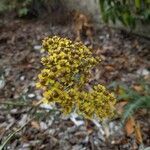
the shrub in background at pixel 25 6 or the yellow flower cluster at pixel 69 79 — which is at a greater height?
the yellow flower cluster at pixel 69 79

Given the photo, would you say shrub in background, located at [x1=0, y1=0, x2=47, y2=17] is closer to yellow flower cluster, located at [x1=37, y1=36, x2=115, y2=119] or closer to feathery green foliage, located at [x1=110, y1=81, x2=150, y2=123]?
feathery green foliage, located at [x1=110, y1=81, x2=150, y2=123]

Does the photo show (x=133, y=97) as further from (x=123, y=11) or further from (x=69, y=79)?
(x=69, y=79)

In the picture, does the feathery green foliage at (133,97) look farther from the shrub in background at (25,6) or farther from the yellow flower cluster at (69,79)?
the shrub in background at (25,6)

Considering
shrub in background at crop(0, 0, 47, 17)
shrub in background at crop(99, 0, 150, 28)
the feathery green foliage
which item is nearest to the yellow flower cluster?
the feathery green foliage

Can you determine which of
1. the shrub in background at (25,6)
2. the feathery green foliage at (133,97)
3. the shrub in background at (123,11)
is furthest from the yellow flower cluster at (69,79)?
the shrub in background at (25,6)

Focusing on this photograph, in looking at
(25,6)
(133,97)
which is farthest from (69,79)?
(25,6)

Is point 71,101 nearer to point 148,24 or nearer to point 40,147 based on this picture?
point 40,147

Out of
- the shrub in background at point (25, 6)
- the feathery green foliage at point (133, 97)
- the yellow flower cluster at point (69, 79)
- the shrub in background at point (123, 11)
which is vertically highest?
the yellow flower cluster at point (69, 79)

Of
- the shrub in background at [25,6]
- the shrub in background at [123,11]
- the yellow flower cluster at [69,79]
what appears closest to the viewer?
the yellow flower cluster at [69,79]
